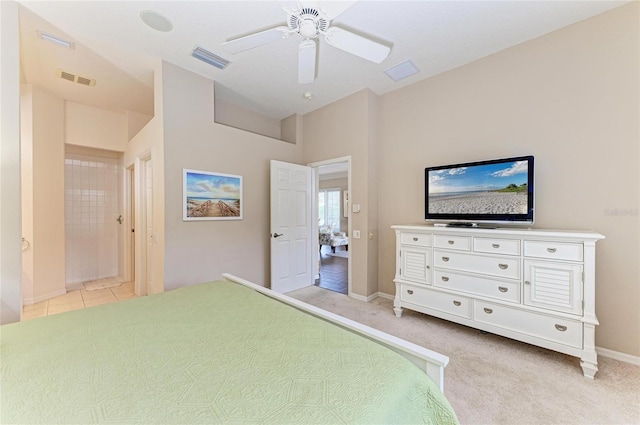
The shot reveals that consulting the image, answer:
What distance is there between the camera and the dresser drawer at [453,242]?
256 centimetres

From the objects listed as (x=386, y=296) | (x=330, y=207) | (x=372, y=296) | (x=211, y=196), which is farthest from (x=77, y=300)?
(x=330, y=207)

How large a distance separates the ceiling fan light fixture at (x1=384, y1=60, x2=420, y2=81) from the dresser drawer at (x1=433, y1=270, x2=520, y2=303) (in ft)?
7.86

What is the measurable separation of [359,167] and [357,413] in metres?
3.25

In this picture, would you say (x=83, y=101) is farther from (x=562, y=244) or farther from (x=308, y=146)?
(x=562, y=244)

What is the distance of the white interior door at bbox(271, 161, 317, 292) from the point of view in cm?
384

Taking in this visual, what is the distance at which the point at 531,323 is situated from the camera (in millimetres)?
2193

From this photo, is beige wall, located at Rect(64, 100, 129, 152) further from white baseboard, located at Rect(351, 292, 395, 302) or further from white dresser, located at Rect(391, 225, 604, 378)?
white dresser, located at Rect(391, 225, 604, 378)

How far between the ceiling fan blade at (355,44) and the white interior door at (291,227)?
2.15 m

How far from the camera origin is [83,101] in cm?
388

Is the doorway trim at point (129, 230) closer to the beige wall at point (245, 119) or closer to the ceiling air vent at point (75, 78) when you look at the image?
the ceiling air vent at point (75, 78)

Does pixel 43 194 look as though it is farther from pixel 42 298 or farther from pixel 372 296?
pixel 372 296

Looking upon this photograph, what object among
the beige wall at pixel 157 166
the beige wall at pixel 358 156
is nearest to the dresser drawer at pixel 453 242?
the beige wall at pixel 358 156

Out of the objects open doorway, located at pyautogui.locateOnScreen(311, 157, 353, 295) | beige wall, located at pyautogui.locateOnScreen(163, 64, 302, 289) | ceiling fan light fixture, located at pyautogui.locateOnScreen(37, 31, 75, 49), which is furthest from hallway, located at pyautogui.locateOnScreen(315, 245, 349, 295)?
ceiling fan light fixture, located at pyautogui.locateOnScreen(37, 31, 75, 49)

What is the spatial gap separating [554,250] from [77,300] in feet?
18.2
